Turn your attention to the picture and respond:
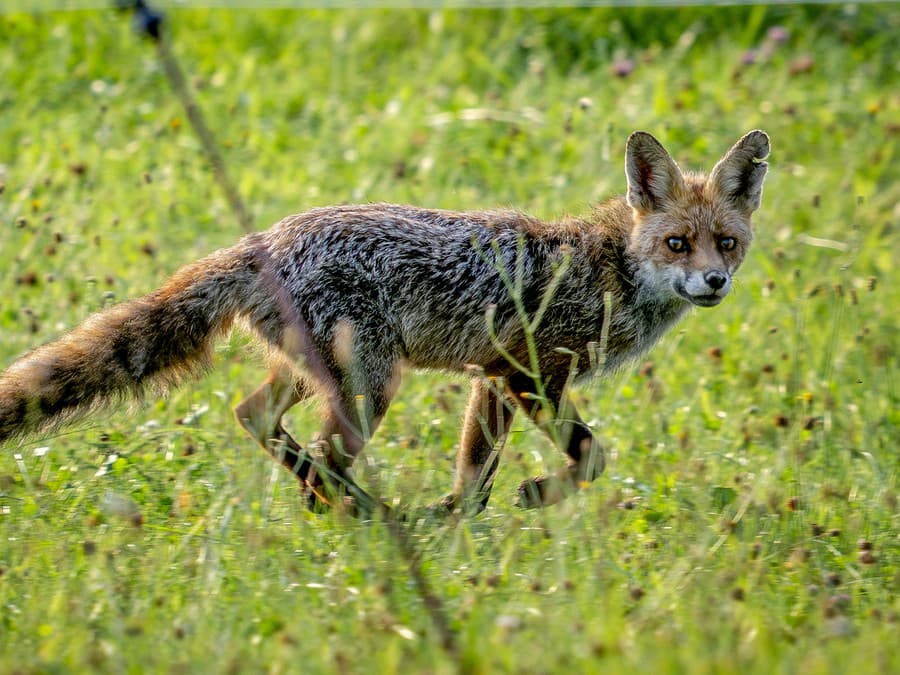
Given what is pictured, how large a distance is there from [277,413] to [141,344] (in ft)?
2.72

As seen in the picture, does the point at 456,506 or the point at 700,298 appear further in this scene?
the point at 700,298

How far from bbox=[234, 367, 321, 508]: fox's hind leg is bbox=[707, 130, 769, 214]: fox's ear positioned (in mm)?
2351

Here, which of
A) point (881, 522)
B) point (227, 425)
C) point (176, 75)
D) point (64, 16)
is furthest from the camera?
point (64, 16)

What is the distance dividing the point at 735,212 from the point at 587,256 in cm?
79

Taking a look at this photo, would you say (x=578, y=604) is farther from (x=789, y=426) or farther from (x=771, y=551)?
(x=789, y=426)

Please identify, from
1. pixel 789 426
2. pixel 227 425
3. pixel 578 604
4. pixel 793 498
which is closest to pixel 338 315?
pixel 227 425

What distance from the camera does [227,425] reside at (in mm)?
6309

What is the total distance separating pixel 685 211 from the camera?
20.5 ft

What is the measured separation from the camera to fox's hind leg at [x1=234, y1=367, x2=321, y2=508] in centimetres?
595

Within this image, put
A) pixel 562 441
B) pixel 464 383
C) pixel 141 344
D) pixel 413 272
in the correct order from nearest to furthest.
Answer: pixel 141 344 < pixel 562 441 < pixel 413 272 < pixel 464 383

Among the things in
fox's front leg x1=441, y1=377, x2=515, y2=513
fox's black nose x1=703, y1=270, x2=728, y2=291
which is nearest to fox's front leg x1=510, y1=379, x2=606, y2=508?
fox's front leg x1=441, y1=377, x2=515, y2=513

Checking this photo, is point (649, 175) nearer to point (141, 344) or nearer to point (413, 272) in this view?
point (413, 272)

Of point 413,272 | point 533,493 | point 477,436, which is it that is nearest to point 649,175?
point 413,272

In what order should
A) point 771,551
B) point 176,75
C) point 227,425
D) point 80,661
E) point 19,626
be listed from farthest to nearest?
point 227,425
point 771,551
point 19,626
point 80,661
point 176,75
